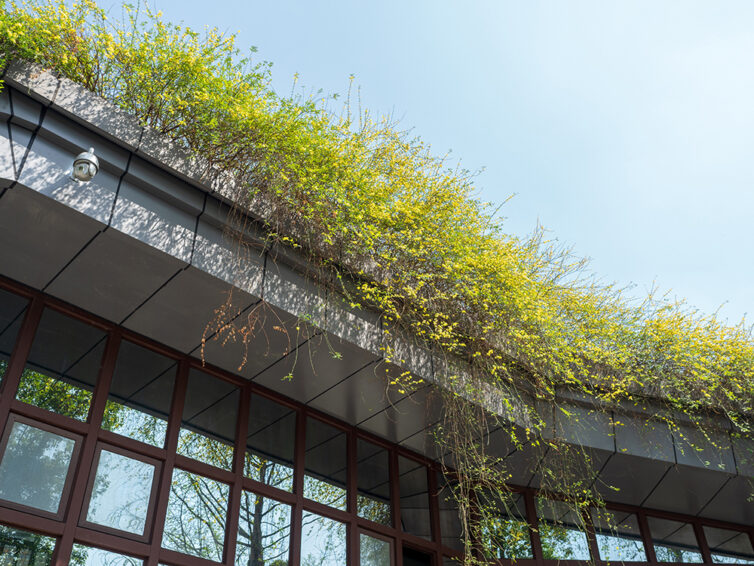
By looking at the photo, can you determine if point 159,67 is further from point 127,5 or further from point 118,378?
point 118,378

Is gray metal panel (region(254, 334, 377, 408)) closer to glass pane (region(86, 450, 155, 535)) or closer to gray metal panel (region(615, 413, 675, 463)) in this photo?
glass pane (region(86, 450, 155, 535))

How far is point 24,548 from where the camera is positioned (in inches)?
181

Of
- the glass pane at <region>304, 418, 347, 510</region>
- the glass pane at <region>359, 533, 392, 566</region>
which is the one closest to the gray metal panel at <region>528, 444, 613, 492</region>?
the glass pane at <region>359, 533, 392, 566</region>

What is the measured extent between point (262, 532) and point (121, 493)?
4.20 ft

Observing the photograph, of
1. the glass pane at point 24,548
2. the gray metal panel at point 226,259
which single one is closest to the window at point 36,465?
Result: the glass pane at point 24,548

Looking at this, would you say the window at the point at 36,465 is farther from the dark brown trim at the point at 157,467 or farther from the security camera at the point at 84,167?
the security camera at the point at 84,167

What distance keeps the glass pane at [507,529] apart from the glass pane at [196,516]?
304 cm

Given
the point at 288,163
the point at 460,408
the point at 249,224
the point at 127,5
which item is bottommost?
the point at 460,408

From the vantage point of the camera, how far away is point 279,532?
6.00 m

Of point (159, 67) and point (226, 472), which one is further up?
point (159, 67)

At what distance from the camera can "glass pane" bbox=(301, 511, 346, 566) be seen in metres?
6.12

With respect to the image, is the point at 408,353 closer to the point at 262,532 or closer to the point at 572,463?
the point at 262,532

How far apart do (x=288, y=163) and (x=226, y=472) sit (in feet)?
8.77

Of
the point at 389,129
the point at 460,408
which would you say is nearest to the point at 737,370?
the point at 460,408
